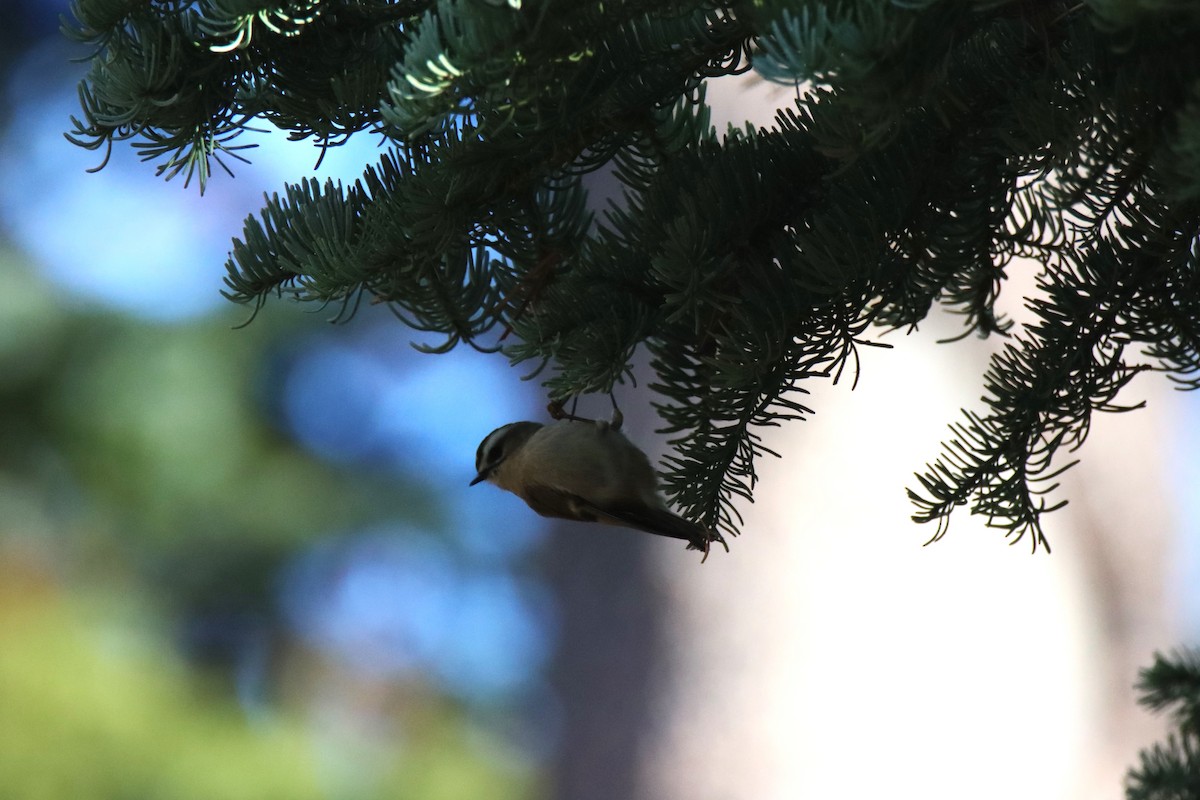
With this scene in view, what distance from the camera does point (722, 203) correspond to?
2.07ft

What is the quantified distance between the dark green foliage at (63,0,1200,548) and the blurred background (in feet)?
5.94

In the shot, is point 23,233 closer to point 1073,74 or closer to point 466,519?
point 466,519

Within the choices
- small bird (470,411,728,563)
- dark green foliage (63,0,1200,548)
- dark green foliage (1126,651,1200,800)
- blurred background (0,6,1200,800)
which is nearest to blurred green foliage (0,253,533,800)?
blurred background (0,6,1200,800)

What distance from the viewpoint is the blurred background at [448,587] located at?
2572 mm

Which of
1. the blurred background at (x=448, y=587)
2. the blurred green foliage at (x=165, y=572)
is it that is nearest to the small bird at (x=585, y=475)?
the blurred background at (x=448, y=587)

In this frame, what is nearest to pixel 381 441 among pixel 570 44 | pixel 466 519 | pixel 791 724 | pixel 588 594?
pixel 466 519

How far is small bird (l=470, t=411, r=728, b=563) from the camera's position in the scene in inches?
35.5

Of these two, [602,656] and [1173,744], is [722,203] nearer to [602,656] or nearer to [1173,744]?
[1173,744]

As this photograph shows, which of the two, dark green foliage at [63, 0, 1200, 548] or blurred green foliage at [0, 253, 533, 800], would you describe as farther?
blurred green foliage at [0, 253, 533, 800]

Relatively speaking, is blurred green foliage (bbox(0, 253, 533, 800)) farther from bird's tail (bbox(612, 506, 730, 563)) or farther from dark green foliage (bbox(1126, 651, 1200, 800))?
dark green foliage (bbox(1126, 651, 1200, 800))

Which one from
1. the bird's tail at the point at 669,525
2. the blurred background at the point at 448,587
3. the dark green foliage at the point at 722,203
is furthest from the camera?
the blurred background at the point at 448,587

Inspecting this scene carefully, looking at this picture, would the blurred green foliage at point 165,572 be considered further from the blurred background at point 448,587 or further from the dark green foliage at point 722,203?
the dark green foliage at point 722,203

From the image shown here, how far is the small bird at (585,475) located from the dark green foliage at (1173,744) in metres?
0.32

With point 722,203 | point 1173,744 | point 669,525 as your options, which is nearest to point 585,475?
point 669,525
